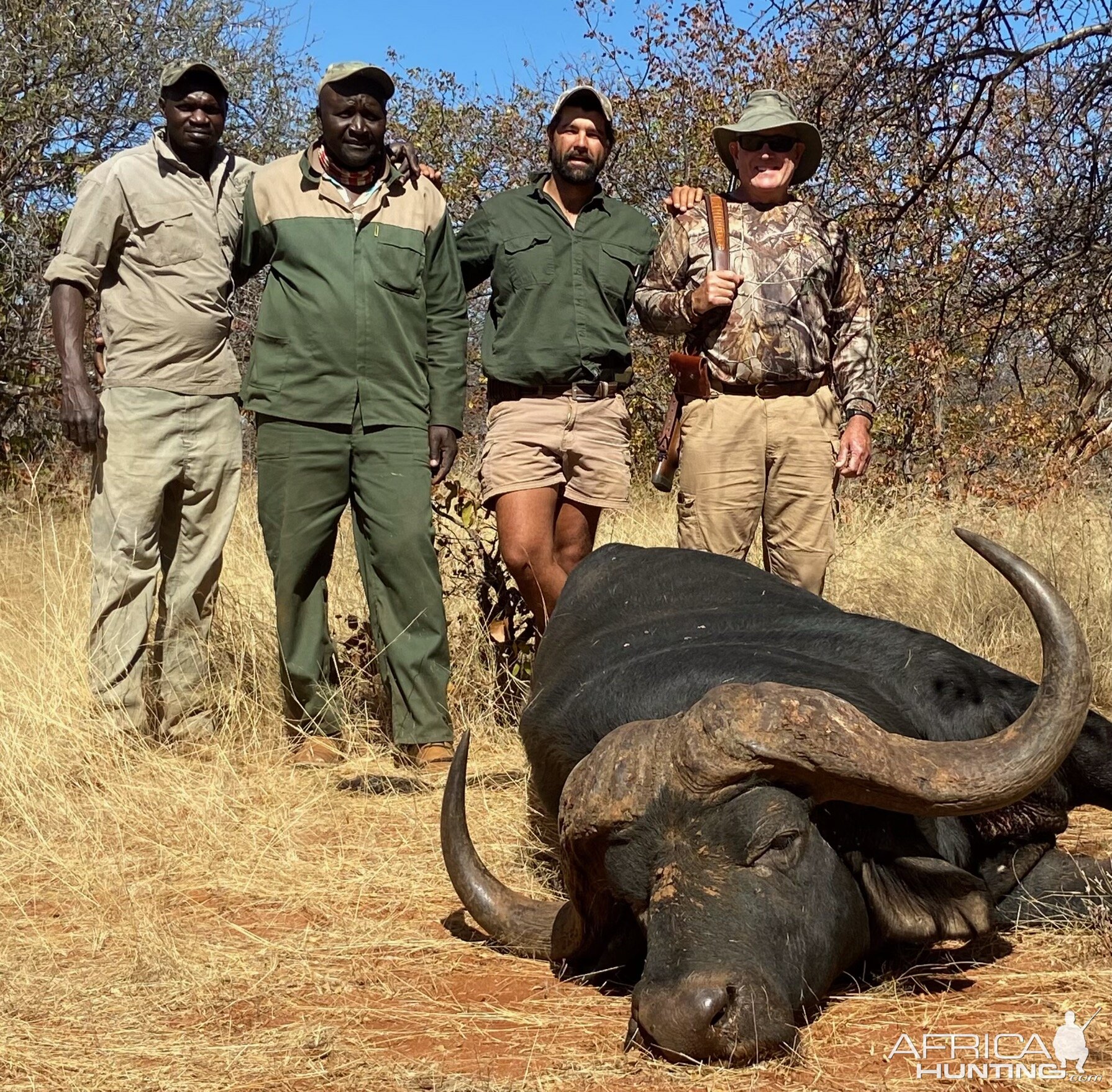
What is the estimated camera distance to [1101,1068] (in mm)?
2979

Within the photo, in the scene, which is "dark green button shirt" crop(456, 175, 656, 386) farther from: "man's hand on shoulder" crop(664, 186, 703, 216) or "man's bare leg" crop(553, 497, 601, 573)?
"man's bare leg" crop(553, 497, 601, 573)

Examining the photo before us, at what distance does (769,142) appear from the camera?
580cm

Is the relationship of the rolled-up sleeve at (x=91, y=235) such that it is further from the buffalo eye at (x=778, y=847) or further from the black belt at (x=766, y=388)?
the buffalo eye at (x=778, y=847)

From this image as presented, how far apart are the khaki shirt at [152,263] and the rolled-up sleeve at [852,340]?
2646 mm

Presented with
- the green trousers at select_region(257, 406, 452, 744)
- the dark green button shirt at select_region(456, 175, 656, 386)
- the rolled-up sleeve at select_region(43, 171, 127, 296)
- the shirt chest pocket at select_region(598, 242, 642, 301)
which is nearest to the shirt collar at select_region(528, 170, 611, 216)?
the dark green button shirt at select_region(456, 175, 656, 386)

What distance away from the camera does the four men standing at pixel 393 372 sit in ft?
19.0

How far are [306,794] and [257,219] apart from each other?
2437 millimetres

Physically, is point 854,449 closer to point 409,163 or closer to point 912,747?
point 409,163

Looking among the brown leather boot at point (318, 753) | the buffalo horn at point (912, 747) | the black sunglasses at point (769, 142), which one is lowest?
the brown leather boot at point (318, 753)

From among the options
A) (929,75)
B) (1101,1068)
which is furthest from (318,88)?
(1101,1068)

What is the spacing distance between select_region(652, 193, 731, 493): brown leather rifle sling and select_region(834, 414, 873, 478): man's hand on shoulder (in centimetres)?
59

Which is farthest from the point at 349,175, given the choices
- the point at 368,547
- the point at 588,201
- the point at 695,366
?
the point at 695,366

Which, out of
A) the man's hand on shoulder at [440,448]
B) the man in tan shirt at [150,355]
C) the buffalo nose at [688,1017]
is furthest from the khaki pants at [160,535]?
the buffalo nose at [688,1017]

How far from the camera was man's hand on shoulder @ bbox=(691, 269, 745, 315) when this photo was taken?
217 inches
